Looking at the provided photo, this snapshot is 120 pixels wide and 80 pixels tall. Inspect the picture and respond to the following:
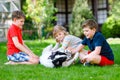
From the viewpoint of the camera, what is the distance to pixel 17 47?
25.5 feet

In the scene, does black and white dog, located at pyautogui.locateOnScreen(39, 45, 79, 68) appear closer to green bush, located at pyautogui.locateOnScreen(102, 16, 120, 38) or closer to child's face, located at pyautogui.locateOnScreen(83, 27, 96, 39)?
child's face, located at pyautogui.locateOnScreen(83, 27, 96, 39)

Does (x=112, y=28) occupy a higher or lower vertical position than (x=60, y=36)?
lower

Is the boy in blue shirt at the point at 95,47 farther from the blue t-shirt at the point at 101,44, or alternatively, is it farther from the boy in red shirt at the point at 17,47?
the boy in red shirt at the point at 17,47

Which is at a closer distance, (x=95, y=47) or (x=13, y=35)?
(x=95, y=47)

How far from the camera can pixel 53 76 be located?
19.1 ft

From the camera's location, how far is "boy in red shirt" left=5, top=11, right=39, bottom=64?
774 cm

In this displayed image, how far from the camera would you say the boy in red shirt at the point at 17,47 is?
7.74 m

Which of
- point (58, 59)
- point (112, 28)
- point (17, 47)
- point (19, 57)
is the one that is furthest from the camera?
point (112, 28)

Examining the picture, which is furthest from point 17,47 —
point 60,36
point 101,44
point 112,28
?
point 112,28

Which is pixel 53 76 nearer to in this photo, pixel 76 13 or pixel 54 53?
pixel 54 53

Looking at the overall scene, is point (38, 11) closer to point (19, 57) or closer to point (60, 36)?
point (19, 57)

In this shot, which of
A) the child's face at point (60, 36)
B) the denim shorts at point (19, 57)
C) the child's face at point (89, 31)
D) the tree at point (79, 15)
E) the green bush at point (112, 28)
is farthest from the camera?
the tree at point (79, 15)

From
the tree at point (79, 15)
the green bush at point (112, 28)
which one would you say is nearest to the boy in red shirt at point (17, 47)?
the green bush at point (112, 28)

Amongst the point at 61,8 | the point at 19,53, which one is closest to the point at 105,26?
the point at 61,8
